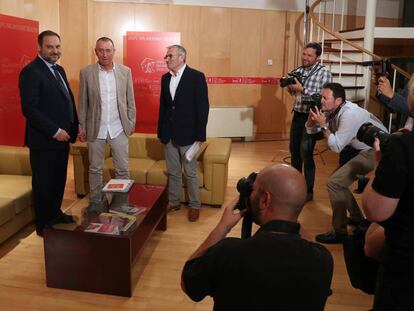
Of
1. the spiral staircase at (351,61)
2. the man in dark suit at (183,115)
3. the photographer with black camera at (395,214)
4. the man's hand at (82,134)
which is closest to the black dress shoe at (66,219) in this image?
the man's hand at (82,134)

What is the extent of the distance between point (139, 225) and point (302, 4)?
5.86 meters

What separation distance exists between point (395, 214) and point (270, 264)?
1.65 ft

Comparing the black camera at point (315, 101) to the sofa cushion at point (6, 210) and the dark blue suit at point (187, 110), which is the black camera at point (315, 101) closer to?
the dark blue suit at point (187, 110)

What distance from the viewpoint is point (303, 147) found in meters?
4.00

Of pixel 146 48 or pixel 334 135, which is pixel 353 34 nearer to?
pixel 146 48

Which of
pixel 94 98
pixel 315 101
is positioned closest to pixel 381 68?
pixel 315 101

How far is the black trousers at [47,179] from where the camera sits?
310cm

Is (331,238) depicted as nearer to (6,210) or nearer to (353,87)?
(6,210)

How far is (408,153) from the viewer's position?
1.23 metres

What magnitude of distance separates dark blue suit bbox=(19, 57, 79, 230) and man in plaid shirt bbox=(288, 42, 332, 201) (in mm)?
2053

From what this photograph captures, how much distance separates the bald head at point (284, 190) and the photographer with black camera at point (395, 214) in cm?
26

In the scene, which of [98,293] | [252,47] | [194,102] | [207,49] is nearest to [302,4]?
[252,47]

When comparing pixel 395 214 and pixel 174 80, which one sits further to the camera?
pixel 174 80

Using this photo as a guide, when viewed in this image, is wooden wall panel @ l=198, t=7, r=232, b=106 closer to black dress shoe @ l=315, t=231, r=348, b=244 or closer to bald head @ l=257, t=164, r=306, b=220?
black dress shoe @ l=315, t=231, r=348, b=244
